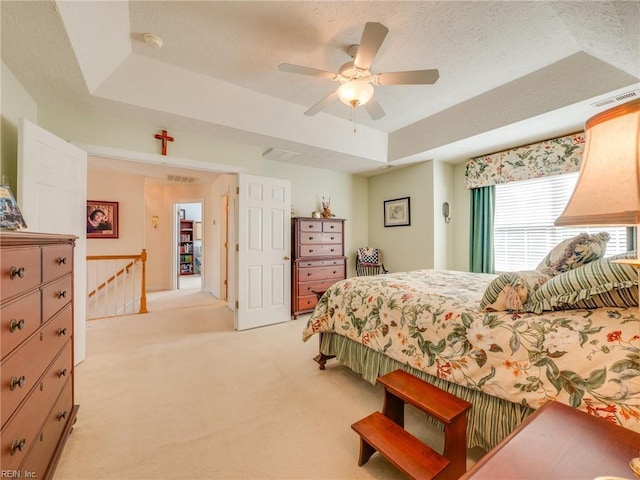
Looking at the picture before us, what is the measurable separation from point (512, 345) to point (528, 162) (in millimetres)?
3021

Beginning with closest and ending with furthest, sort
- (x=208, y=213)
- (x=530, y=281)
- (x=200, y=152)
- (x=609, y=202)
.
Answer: (x=609, y=202)
(x=530, y=281)
(x=200, y=152)
(x=208, y=213)

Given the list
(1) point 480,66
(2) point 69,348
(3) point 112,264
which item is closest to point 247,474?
Result: (2) point 69,348

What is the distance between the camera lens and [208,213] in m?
6.10

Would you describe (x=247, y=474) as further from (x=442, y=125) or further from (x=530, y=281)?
(x=442, y=125)

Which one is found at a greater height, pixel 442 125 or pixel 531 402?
pixel 442 125

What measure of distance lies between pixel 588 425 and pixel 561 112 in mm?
2893

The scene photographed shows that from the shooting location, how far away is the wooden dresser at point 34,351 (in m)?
0.88

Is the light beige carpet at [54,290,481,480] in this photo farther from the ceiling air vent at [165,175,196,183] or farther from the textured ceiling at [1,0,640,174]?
the ceiling air vent at [165,175,196,183]

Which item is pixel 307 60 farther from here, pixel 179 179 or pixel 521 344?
pixel 179 179

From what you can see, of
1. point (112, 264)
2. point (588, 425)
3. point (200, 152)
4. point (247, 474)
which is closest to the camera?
point (588, 425)

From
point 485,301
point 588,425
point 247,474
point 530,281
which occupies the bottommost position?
point 247,474

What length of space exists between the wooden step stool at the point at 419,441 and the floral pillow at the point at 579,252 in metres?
0.92

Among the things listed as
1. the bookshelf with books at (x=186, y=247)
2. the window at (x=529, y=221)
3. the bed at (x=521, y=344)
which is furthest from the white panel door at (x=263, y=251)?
the bookshelf with books at (x=186, y=247)

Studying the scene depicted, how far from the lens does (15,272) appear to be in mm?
931
